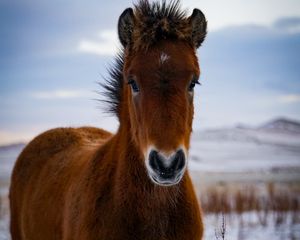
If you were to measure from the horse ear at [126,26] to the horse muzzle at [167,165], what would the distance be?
125 cm

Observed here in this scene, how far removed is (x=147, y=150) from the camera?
2752 millimetres

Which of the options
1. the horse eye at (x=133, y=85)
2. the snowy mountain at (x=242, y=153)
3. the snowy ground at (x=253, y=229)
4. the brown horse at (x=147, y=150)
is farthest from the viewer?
the snowy mountain at (x=242, y=153)

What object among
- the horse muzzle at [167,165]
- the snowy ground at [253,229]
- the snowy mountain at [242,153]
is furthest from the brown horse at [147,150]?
the snowy mountain at [242,153]

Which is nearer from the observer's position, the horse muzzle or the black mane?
the horse muzzle

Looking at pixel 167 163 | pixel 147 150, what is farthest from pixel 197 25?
pixel 167 163

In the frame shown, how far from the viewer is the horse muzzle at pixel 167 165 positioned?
8.37 ft

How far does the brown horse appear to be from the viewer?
9.04ft

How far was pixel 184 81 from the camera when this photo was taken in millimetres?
2967

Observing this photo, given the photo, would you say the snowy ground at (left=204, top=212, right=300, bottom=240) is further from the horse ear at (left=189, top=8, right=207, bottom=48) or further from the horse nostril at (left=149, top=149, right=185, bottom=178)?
the horse nostril at (left=149, top=149, right=185, bottom=178)

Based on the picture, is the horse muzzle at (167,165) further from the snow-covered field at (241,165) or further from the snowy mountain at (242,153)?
the snowy mountain at (242,153)

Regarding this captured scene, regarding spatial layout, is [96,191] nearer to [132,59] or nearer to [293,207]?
[132,59]

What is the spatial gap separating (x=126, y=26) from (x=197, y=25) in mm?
642

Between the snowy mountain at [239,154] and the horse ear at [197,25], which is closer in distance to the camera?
the horse ear at [197,25]

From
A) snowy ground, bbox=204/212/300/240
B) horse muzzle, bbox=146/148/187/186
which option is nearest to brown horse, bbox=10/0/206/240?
horse muzzle, bbox=146/148/187/186
